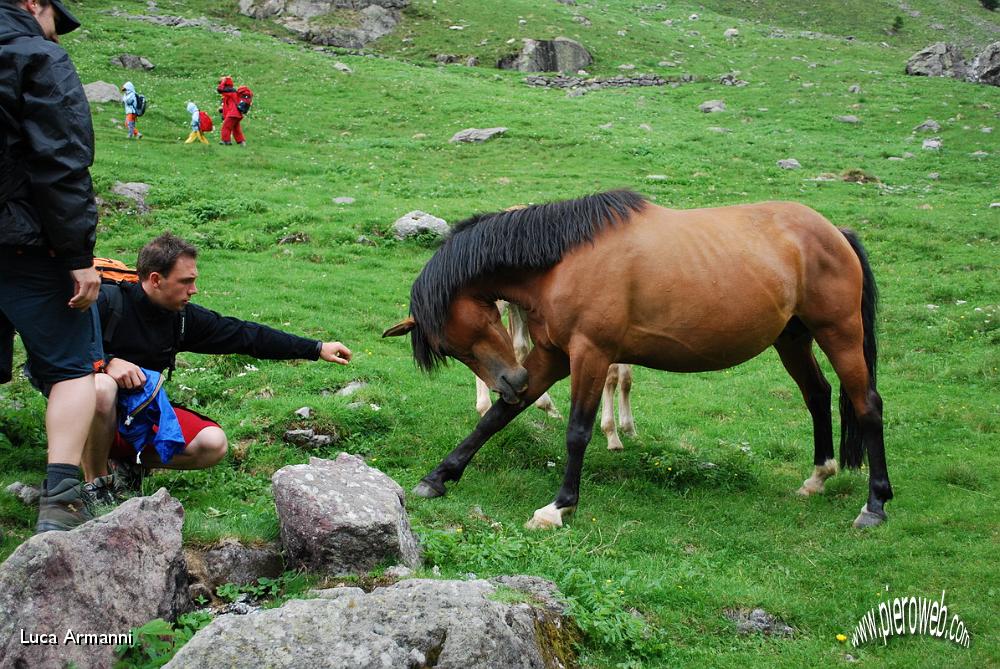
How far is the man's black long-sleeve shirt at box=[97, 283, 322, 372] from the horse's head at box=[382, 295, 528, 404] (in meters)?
1.19

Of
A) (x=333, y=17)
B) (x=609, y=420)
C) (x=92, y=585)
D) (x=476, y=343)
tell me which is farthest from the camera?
(x=333, y=17)

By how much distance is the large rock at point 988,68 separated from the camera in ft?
115

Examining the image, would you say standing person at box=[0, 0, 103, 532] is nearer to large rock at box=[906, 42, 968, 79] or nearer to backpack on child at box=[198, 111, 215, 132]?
backpack on child at box=[198, 111, 215, 132]

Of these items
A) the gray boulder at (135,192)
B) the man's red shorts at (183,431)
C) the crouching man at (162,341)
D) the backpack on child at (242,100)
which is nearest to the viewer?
the crouching man at (162,341)

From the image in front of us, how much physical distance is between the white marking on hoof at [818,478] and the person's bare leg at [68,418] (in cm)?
636

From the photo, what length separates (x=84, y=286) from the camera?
15.1 feet

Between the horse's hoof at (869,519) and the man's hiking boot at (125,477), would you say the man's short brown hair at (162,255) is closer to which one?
the man's hiking boot at (125,477)

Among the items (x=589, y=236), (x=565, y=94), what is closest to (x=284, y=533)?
(x=589, y=236)

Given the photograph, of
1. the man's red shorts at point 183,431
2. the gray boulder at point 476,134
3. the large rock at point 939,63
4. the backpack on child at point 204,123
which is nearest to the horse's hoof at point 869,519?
the man's red shorts at point 183,431

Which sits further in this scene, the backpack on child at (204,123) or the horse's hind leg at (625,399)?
the backpack on child at (204,123)

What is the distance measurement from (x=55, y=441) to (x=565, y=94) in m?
32.6

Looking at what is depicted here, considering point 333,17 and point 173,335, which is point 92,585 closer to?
point 173,335

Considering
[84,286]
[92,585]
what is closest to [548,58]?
[84,286]

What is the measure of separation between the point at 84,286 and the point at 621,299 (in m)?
4.15
